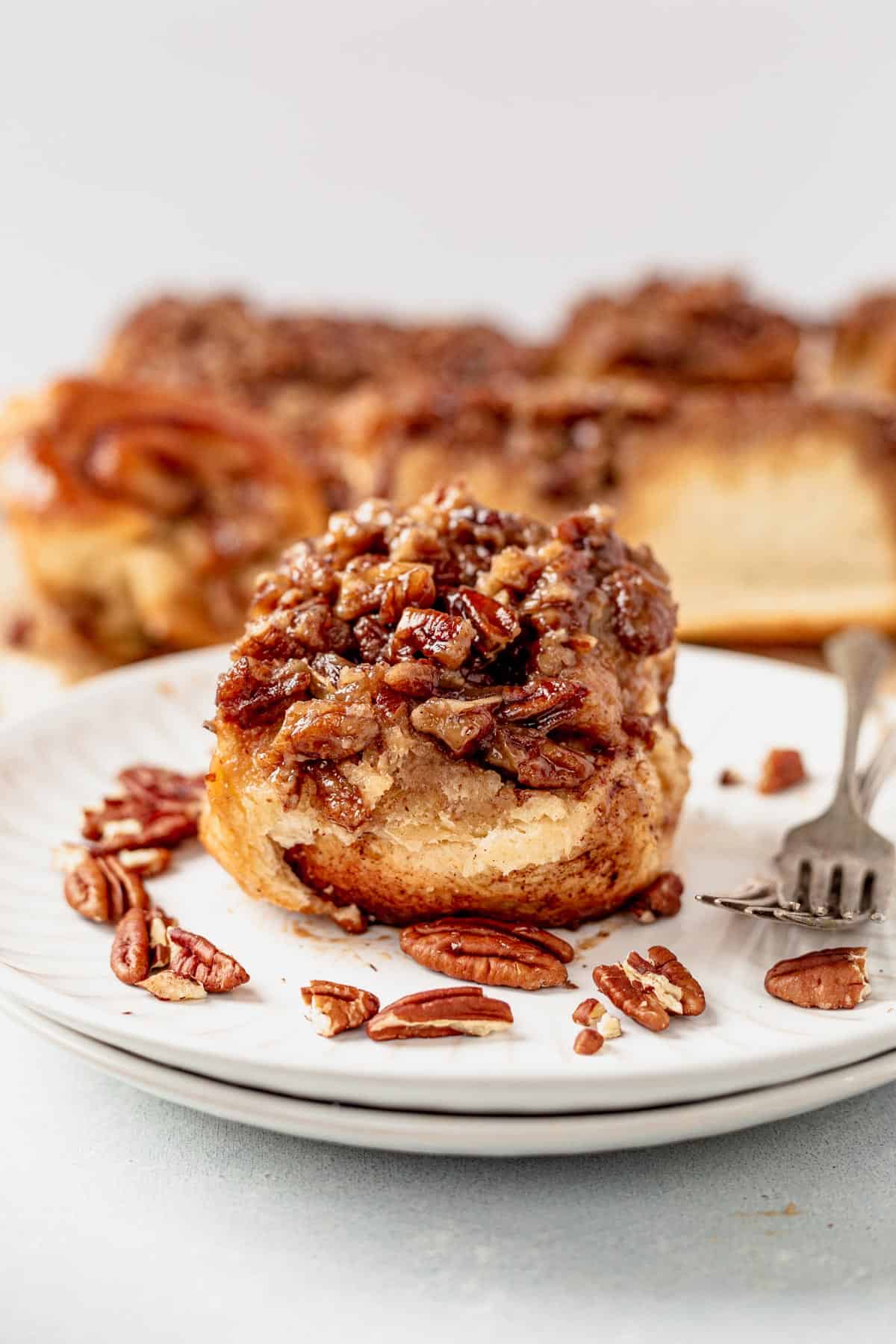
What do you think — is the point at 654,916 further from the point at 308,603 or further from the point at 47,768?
the point at 47,768

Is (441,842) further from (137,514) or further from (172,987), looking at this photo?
(137,514)

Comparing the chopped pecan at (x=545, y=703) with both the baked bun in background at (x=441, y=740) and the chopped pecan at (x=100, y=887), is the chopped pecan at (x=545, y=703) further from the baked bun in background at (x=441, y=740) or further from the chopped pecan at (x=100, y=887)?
the chopped pecan at (x=100, y=887)

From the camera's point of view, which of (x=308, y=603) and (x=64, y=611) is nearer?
(x=308, y=603)

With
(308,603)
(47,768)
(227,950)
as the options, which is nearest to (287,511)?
(47,768)

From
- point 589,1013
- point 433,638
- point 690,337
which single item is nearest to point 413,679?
point 433,638

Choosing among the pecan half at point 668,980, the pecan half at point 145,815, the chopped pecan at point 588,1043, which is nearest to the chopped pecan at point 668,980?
the pecan half at point 668,980
